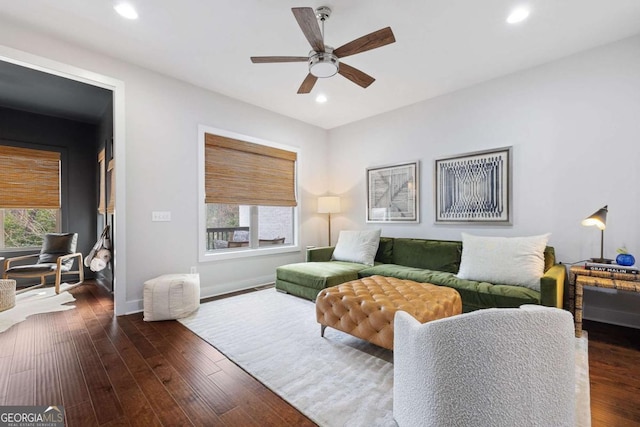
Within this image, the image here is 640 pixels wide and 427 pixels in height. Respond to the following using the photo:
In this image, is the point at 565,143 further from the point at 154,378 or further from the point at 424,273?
the point at 154,378

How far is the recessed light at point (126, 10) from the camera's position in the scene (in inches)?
89.5

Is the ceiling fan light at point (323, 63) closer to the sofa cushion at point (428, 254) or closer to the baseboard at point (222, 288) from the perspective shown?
the sofa cushion at point (428, 254)

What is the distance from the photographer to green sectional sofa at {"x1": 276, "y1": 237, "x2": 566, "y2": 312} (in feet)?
8.24

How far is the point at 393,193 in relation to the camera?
4.52 meters

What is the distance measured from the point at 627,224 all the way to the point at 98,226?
7444mm

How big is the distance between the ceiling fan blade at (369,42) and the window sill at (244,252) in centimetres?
297

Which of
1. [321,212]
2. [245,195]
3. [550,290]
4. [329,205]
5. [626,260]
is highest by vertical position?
[245,195]

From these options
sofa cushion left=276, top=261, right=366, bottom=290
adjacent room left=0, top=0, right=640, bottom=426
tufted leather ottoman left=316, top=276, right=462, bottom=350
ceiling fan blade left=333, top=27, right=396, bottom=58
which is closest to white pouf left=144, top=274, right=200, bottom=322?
adjacent room left=0, top=0, right=640, bottom=426

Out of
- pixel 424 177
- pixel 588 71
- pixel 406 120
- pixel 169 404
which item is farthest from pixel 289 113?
pixel 169 404

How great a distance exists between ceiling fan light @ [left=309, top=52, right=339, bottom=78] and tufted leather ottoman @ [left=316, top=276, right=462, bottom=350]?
2026 millimetres

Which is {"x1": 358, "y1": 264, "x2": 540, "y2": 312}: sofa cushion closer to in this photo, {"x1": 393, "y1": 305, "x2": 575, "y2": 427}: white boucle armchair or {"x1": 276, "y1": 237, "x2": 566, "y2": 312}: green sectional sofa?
{"x1": 276, "y1": 237, "x2": 566, "y2": 312}: green sectional sofa

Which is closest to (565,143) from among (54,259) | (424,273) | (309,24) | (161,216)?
(424,273)

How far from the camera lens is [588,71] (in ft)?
9.63

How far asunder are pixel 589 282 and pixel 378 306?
1918 mm
